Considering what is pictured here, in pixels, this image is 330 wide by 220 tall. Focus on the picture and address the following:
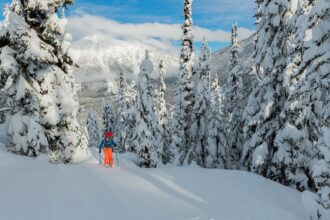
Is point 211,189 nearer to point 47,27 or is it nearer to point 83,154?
point 83,154

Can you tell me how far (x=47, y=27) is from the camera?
2117 cm

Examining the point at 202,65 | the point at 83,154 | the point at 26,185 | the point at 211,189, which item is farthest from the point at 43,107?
the point at 202,65

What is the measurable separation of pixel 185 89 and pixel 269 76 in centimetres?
1661

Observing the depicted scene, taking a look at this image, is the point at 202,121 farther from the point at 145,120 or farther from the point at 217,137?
the point at 145,120

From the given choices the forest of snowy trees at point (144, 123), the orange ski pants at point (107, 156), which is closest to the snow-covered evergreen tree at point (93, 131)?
the forest of snowy trees at point (144, 123)

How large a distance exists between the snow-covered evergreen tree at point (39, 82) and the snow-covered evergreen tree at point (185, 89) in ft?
62.0

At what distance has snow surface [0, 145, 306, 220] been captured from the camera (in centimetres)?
1262

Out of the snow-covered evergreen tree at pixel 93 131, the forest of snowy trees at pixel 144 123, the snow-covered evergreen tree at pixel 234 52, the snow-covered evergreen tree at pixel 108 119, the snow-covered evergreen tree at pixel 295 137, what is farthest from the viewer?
the snow-covered evergreen tree at pixel 93 131

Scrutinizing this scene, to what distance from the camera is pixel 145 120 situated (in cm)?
2928

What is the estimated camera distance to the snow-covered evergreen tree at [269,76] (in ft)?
78.6

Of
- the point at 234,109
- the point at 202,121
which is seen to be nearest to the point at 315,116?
the point at 202,121

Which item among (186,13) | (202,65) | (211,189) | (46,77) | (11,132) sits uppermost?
(186,13)

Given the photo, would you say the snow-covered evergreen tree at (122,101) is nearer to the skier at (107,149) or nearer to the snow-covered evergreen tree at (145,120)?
the snow-covered evergreen tree at (145,120)

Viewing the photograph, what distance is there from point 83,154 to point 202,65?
60.6ft
